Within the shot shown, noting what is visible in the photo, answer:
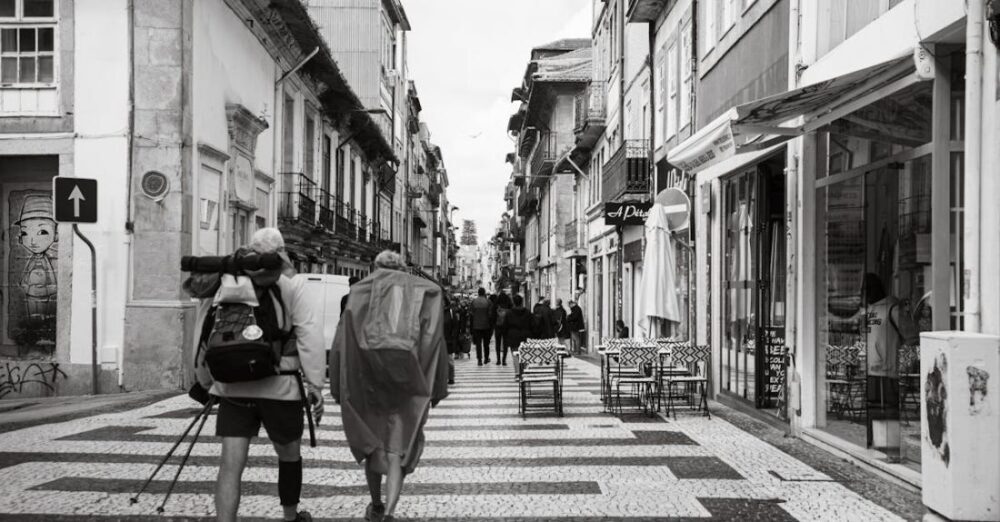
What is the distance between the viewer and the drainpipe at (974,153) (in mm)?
5961

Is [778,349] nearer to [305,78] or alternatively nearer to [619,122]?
[619,122]

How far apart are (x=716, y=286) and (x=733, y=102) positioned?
2850 millimetres

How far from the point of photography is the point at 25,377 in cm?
1390

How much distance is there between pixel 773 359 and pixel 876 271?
3408mm

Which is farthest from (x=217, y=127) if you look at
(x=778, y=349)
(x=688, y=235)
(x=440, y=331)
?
(x=440, y=331)

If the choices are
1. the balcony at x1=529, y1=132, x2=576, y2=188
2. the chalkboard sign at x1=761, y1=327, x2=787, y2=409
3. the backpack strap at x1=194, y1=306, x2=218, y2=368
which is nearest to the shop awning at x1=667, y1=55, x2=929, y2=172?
the chalkboard sign at x1=761, y1=327, x2=787, y2=409

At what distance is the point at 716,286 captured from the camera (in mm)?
13789

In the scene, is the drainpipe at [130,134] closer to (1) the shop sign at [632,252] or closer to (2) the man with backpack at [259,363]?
(2) the man with backpack at [259,363]

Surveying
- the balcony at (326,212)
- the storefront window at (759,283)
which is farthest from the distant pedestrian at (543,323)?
the balcony at (326,212)

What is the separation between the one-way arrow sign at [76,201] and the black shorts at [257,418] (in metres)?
8.12

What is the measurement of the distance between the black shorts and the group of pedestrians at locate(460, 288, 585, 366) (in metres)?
11.1

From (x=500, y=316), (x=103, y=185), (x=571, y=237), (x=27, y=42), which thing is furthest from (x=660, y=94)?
(x=571, y=237)

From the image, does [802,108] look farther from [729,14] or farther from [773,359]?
[729,14]

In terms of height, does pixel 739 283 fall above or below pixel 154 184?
below
